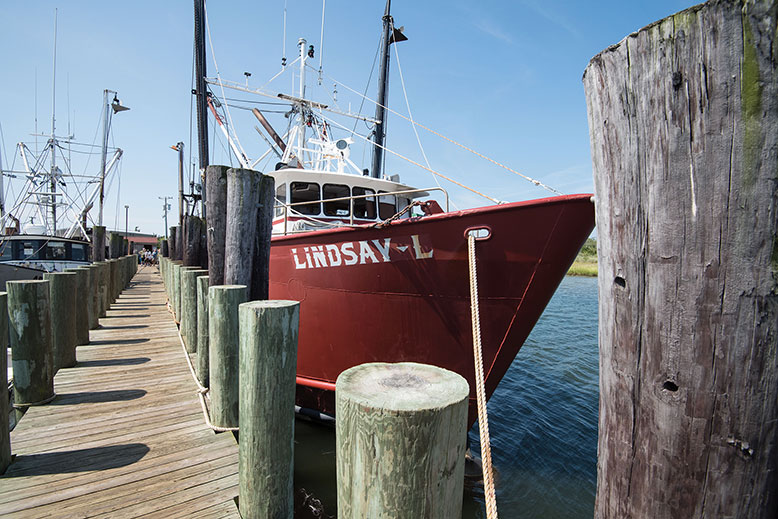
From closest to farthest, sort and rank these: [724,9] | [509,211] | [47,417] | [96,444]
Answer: [724,9] → [96,444] → [47,417] → [509,211]

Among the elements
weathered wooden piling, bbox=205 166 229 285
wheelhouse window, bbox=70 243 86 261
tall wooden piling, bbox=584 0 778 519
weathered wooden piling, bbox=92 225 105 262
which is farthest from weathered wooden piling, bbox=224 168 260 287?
wheelhouse window, bbox=70 243 86 261

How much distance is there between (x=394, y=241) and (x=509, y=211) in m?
1.29

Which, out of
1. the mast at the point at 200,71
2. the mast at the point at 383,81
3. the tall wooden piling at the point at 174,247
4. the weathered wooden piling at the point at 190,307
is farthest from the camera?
the tall wooden piling at the point at 174,247

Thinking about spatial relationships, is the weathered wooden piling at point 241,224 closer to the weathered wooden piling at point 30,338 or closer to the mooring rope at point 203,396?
the mooring rope at point 203,396

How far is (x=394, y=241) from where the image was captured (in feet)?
14.0

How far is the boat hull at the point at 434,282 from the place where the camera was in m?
3.75

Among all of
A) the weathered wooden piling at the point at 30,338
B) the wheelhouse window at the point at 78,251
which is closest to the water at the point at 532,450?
the weathered wooden piling at the point at 30,338

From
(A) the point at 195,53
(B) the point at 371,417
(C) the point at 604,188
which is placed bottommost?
(B) the point at 371,417

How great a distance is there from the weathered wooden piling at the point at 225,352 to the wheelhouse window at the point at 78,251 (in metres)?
15.3

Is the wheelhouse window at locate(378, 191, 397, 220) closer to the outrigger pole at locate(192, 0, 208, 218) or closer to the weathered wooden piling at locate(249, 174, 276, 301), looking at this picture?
the weathered wooden piling at locate(249, 174, 276, 301)

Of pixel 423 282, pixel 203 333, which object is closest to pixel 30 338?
pixel 203 333

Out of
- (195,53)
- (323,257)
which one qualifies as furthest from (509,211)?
(195,53)

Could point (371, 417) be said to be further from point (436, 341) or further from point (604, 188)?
point (436, 341)

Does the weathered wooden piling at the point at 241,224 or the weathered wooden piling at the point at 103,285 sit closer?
the weathered wooden piling at the point at 241,224
